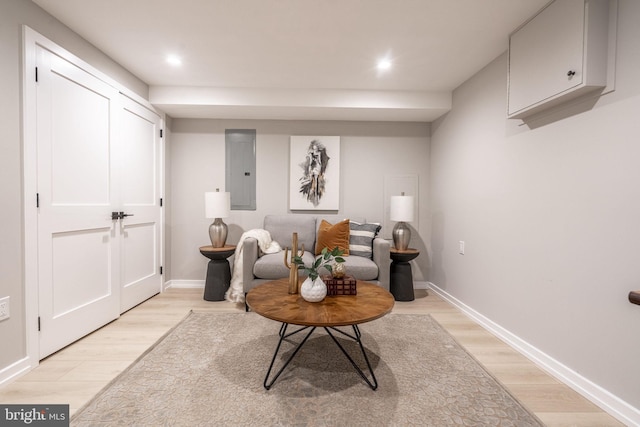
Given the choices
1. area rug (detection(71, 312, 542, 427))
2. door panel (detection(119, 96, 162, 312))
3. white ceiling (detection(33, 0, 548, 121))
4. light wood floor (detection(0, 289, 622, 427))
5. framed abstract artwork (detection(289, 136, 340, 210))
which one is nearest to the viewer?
area rug (detection(71, 312, 542, 427))

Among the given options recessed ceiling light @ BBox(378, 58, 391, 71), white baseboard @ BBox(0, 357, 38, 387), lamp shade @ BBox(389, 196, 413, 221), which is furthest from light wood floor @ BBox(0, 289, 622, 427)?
recessed ceiling light @ BBox(378, 58, 391, 71)

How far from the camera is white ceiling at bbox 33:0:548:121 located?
1905 mm

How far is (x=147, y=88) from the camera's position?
10.4 ft

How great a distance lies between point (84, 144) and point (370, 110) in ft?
9.17

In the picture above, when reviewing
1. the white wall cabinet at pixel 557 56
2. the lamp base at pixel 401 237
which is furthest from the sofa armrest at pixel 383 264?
the white wall cabinet at pixel 557 56

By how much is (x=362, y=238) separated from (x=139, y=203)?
8.18 ft

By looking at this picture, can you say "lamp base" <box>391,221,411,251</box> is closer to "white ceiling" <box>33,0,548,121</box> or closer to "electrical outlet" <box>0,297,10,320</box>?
"white ceiling" <box>33,0,548,121</box>

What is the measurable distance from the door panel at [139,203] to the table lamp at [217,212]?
0.65 m

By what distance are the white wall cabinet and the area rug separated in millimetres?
1833

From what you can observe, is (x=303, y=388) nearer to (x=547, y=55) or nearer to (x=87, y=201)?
(x=87, y=201)

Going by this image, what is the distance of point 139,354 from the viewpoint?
6.64 ft

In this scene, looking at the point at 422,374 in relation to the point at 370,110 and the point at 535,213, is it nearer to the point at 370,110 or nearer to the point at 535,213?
the point at 535,213

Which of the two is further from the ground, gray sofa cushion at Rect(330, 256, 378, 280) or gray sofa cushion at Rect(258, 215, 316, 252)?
gray sofa cushion at Rect(258, 215, 316, 252)

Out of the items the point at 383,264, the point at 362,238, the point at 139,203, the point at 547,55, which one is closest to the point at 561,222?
the point at 547,55
